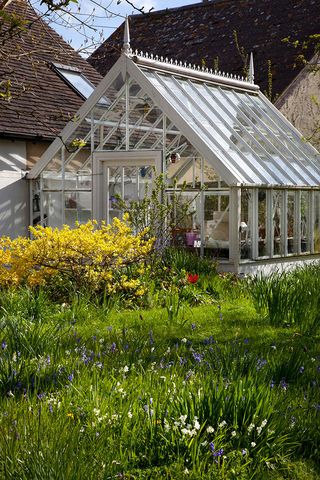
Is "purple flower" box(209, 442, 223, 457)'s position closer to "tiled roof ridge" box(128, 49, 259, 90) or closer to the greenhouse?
the greenhouse

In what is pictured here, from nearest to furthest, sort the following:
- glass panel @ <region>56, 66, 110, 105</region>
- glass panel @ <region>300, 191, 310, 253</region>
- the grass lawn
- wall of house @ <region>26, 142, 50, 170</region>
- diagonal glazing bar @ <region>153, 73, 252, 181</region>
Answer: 1. the grass lawn
2. diagonal glazing bar @ <region>153, 73, 252, 181</region>
3. glass panel @ <region>300, 191, 310, 253</region>
4. wall of house @ <region>26, 142, 50, 170</region>
5. glass panel @ <region>56, 66, 110, 105</region>

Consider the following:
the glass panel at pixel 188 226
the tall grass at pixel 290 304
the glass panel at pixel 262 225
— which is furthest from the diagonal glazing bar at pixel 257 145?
the tall grass at pixel 290 304

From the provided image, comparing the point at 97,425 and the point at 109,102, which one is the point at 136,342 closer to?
the point at 97,425

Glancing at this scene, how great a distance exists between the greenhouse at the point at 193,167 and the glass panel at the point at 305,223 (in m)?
0.02

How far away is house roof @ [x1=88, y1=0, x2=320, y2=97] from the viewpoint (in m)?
22.7

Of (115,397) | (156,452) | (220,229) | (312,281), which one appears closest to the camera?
(156,452)

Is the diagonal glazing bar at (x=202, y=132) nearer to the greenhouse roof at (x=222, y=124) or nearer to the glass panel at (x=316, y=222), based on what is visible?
the greenhouse roof at (x=222, y=124)

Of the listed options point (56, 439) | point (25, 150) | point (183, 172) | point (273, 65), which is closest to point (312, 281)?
point (183, 172)

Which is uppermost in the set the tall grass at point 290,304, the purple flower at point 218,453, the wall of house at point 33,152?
the wall of house at point 33,152

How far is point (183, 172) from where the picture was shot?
14.6 meters

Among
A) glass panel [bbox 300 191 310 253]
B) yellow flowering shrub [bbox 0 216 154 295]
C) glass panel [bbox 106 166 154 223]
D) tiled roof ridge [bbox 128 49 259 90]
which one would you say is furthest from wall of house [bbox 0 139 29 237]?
yellow flowering shrub [bbox 0 216 154 295]

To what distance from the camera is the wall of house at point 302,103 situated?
21797 mm

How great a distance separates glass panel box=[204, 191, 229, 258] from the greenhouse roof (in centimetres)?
56

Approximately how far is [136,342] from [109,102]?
30.9ft
